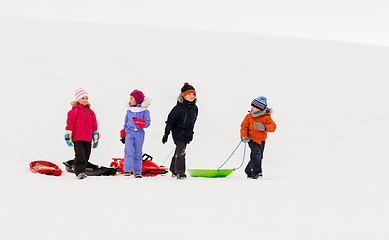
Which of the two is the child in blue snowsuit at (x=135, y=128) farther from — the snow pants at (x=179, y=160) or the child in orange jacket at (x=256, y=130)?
the child in orange jacket at (x=256, y=130)

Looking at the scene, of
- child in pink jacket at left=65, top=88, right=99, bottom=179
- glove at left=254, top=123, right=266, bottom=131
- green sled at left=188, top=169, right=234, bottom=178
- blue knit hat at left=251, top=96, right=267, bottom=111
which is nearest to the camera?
child in pink jacket at left=65, top=88, right=99, bottom=179

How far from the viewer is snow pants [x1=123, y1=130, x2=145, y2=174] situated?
7.76m

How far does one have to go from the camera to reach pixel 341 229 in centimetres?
443

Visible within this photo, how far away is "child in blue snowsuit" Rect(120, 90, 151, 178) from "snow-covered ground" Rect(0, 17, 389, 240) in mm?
446

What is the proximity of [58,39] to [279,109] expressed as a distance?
10.8 metres

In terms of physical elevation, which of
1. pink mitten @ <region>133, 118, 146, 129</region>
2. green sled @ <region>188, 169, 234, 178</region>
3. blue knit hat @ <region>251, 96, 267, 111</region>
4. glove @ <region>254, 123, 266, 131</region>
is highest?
blue knit hat @ <region>251, 96, 267, 111</region>

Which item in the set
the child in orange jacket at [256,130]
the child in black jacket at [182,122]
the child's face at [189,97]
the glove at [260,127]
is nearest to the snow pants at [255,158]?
the child in orange jacket at [256,130]

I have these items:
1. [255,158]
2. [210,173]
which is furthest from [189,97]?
[255,158]

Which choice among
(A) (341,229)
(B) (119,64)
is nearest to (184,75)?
(B) (119,64)

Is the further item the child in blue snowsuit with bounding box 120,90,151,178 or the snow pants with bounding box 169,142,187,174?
the child in blue snowsuit with bounding box 120,90,151,178

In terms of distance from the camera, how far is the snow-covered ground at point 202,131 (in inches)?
180

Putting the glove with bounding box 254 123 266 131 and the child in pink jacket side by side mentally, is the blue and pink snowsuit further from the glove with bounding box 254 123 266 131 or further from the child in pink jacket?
the glove with bounding box 254 123 266 131

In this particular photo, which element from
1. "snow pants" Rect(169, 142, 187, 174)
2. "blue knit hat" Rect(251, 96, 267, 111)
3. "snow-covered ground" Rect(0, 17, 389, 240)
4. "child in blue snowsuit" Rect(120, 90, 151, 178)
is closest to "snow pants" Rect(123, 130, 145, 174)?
"child in blue snowsuit" Rect(120, 90, 151, 178)

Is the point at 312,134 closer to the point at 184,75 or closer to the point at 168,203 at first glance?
the point at 184,75
